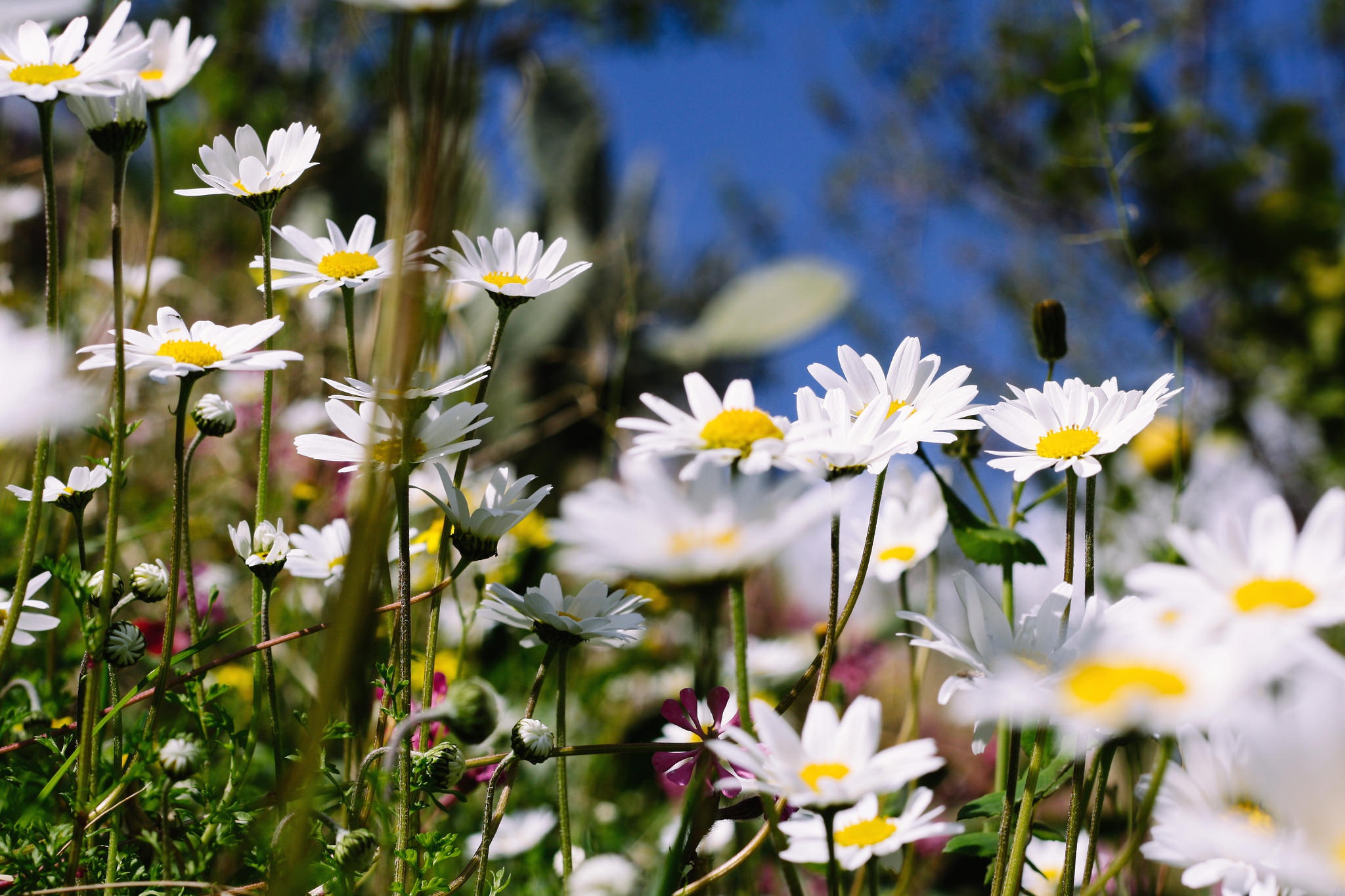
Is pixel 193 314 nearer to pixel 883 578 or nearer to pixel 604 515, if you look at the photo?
pixel 883 578

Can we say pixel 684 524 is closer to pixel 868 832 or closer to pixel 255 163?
pixel 868 832

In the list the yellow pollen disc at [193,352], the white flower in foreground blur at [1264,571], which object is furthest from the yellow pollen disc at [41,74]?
the white flower in foreground blur at [1264,571]

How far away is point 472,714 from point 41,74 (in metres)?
0.30

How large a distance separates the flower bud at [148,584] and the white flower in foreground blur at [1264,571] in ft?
1.24

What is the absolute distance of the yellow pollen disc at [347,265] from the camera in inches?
17.1

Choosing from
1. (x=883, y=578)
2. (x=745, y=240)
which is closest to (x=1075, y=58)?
(x=883, y=578)

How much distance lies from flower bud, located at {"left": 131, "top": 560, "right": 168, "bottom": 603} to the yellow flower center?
0.25 metres

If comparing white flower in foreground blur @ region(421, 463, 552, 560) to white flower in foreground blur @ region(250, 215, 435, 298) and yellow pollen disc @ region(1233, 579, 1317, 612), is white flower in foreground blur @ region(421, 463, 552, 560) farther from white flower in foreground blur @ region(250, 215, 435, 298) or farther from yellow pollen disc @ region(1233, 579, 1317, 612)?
yellow pollen disc @ region(1233, 579, 1317, 612)

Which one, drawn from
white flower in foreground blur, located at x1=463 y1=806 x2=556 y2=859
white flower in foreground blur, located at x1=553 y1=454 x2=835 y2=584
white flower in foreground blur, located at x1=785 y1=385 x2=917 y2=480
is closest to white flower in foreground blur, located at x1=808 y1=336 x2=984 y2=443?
white flower in foreground blur, located at x1=785 y1=385 x2=917 y2=480

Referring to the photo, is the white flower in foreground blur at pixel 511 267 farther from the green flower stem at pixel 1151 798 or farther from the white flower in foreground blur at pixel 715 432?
the green flower stem at pixel 1151 798

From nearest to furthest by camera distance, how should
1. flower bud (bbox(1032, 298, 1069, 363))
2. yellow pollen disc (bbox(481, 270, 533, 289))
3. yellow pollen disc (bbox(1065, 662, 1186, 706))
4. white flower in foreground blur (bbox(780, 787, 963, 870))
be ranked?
1. yellow pollen disc (bbox(1065, 662, 1186, 706))
2. white flower in foreground blur (bbox(780, 787, 963, 870))
3. yellow pollen disc (bbox(481, 270, 533, 289))
4. flower bud (bbox(1032, 298, 1069, 363))

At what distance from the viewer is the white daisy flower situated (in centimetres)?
42

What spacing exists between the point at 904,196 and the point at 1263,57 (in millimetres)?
1113

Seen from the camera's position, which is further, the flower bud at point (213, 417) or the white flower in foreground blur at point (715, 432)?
the flower bud at point (213, 417)
